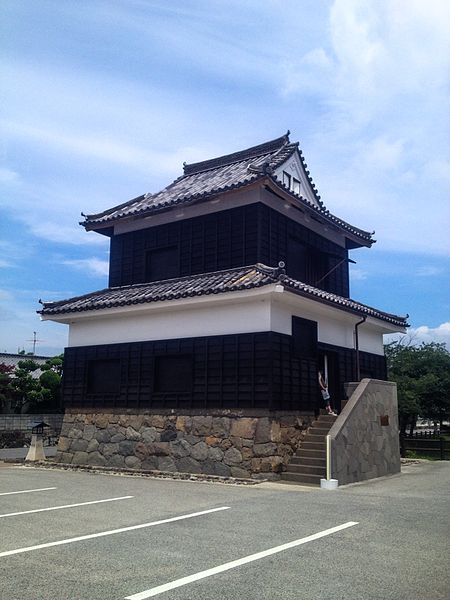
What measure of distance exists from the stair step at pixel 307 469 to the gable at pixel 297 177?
8.00 meters

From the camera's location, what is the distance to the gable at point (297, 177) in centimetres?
1777

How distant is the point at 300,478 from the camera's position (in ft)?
44.1

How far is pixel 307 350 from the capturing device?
50.8ft

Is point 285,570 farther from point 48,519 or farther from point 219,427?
point 219,427

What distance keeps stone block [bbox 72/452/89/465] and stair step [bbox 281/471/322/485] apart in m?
6.17

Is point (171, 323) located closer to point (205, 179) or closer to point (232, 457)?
point (232, 457)

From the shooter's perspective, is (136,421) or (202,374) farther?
(136,421)

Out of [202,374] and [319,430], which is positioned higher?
[202,374]

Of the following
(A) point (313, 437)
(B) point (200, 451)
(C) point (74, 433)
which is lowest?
(B) point (200, 451)

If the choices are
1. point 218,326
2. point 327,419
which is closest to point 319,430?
point 327,419

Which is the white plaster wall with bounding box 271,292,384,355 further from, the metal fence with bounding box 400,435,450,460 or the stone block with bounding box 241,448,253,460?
the metal fence with bounding box 400,435,450,460

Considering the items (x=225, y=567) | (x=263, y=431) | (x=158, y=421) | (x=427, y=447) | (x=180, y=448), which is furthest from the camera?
(x=427, y=447)

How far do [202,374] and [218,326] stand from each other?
1.32 meters

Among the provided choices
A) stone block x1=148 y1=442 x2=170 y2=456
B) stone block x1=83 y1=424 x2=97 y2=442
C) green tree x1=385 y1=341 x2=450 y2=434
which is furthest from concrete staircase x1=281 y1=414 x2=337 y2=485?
green tree x1=385 y1=341 x2=450 y2=434
